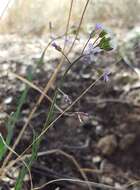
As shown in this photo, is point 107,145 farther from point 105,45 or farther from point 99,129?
point 105,45

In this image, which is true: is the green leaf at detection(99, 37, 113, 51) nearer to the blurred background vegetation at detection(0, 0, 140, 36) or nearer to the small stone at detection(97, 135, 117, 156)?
the small stone at detection(97, 135, 117, 156)

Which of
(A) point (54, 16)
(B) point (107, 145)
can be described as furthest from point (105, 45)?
(A) point (54, 16)

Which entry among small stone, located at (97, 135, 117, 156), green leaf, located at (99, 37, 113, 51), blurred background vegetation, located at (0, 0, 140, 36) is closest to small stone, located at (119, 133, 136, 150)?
small stone, located at (97, 135, 117, 156)

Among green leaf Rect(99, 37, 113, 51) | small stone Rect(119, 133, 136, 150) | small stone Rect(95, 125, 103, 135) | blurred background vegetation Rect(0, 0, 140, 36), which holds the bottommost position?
small stone Rect(119, 133, 136, 150)

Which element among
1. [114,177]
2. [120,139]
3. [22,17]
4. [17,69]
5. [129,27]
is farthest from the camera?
[22,17]

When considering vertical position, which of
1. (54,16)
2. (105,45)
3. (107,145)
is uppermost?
(54,16)

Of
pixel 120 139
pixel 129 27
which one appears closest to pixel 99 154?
pixel 120 139

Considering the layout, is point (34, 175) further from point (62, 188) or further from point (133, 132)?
point (133, 132)
